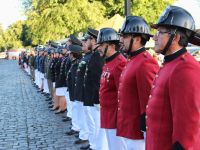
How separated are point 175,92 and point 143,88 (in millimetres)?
1265

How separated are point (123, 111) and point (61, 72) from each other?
660 centimetres

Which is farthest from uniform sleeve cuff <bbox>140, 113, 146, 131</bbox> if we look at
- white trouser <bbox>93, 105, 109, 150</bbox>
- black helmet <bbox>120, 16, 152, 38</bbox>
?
white trouser <bbox>93, 105, 109, 150</bbox>

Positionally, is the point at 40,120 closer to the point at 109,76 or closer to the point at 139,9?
the point at 109,76

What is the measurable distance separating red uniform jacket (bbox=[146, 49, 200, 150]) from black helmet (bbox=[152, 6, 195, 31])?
204mm

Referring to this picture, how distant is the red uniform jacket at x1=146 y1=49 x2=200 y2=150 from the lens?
111 inches

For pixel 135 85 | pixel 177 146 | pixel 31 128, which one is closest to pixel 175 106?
pixel 177 146

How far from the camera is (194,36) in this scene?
3.26 metres

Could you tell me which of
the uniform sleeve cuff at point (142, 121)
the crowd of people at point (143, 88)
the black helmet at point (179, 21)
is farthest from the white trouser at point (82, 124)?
the black helmet at point (179, 21)

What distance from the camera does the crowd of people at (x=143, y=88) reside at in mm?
2844

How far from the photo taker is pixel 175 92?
290 centimetres

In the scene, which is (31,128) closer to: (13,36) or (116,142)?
(116,142)

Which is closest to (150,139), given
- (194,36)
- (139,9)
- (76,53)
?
(194,36)

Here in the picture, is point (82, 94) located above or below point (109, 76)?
below

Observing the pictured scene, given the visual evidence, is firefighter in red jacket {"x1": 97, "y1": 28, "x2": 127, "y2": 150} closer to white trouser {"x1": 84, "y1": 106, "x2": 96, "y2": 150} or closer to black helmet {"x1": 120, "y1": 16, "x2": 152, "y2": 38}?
black helmet {"x1": 120, "y1": 16, "x2": 152, "y2": 38}
